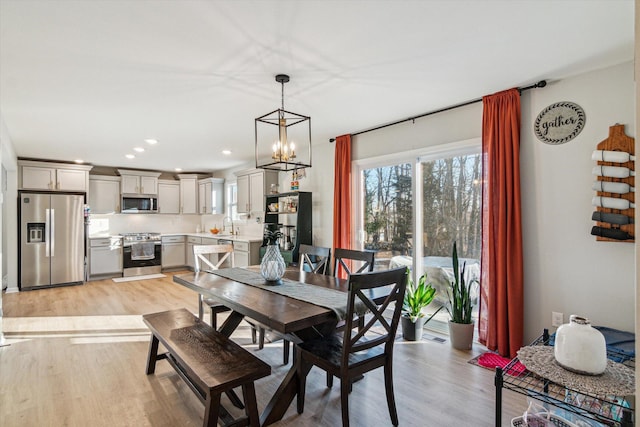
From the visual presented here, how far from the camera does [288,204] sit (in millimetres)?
5344

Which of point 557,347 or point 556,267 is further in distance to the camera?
point 556,267

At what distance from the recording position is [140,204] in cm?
738

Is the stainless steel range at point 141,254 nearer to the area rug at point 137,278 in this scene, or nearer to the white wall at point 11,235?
the area rug at point 137,278

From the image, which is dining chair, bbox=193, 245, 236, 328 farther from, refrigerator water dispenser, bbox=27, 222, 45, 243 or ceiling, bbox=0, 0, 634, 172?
refrigerator water dispenser, bbox=27, 222, 45, 243

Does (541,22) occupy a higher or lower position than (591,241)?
higher

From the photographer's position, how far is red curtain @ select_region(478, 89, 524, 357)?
2902 millimetres

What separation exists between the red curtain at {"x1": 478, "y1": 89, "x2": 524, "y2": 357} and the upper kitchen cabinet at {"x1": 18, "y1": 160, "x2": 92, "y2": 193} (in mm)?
7138

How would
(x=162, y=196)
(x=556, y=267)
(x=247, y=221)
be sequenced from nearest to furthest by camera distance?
(x=556, y=267) → (x=247, y=221) → (x=162, y=196)

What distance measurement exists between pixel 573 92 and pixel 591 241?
3.99 feet

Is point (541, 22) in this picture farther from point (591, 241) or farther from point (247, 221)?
point (247, 221)

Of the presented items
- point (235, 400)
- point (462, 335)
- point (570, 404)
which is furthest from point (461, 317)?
point (235, 400)

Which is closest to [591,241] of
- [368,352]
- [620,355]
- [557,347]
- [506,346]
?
[620,355]

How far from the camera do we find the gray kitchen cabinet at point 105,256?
664 cm

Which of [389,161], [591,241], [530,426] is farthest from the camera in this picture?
[389,161]
